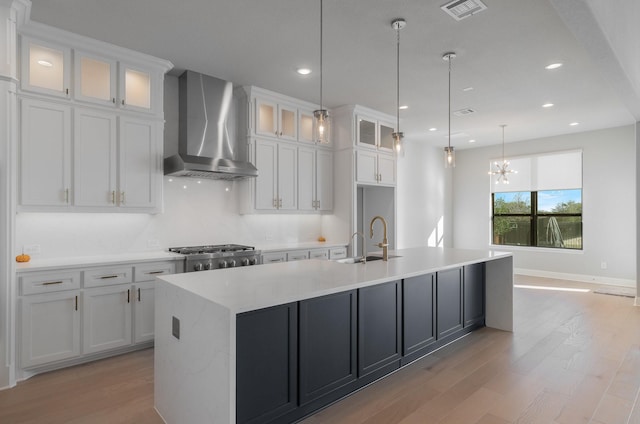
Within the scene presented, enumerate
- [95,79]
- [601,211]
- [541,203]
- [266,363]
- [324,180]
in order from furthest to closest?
1. [541,203]
2. [601,211]
3. [324,180]
4. [95,79]
5. [266,363]

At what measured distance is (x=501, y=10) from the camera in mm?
2879

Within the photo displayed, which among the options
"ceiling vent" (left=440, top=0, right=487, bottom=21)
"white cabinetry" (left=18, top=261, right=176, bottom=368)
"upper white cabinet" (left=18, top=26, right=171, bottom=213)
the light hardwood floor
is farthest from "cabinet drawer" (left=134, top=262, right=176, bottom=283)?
"ceiling vent" (left=440, top=0, right=487, bottom=21)

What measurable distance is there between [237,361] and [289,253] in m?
2.83

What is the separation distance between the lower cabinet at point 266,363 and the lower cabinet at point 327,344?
0.26 feet

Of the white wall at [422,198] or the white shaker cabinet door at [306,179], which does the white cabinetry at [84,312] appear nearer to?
the white shaker cabinet door at [306,179]

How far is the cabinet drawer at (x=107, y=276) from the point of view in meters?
3.25

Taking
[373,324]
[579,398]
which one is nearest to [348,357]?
[373,324]

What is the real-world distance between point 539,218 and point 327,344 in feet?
23.2

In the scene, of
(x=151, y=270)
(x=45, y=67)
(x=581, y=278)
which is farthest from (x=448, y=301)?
(x=581, y=278)

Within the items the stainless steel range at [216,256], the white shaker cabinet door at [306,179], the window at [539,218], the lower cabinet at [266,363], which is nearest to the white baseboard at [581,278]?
the window at [539,218]

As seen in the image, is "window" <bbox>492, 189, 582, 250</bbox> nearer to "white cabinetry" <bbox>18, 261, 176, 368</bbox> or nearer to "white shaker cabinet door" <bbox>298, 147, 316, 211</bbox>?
"white shaker cabinet door" <bbox>298, 147, 316, 211</bbox>

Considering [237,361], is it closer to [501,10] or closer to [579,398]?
[579,398]

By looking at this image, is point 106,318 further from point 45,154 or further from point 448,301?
point 448,301

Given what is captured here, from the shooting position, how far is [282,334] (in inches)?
84.5
